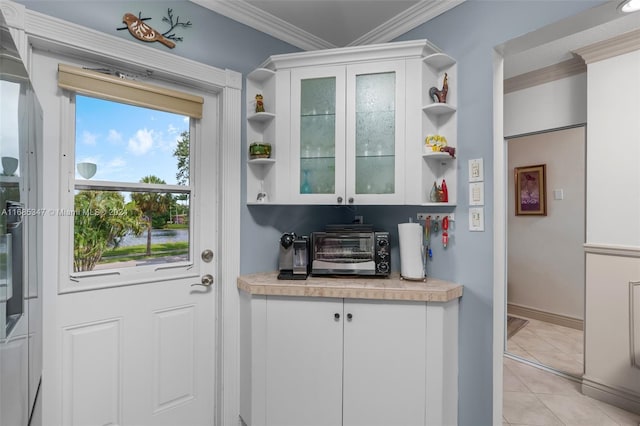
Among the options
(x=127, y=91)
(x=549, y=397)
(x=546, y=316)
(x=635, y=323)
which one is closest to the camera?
(x=127, y=91)

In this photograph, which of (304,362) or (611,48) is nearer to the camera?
(304,362)

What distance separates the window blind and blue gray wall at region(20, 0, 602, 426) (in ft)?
0.74

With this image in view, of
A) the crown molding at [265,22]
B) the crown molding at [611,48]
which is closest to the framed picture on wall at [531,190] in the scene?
the crown molding at [611,48]

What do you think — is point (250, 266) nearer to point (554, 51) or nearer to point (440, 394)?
point (440, 394)

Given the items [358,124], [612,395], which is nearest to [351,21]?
[358,124]

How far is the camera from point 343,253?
1.91 meters

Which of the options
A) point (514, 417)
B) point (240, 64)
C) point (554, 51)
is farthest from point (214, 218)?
point (554, 51)

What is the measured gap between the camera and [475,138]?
67.7 inches

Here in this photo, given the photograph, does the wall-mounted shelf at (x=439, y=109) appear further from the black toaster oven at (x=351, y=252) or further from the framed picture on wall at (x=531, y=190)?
the framed picture on wall at (x=531, y=190)

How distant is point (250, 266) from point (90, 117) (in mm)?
1171

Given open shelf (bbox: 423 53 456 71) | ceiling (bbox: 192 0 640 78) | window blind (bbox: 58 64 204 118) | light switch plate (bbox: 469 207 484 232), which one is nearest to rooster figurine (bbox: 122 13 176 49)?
window blind (bbox: 58 64 204 118)

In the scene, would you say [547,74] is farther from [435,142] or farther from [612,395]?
[612,395]

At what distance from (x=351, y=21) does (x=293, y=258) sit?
5.32 feet

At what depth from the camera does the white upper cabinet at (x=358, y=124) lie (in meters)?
1.77
